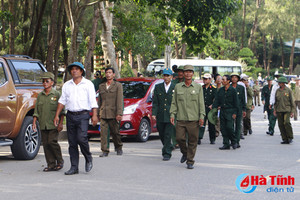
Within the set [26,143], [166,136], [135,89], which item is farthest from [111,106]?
[135,89]

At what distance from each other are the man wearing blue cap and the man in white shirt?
7.77 ft

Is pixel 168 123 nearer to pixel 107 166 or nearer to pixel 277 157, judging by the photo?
pixel 107 166

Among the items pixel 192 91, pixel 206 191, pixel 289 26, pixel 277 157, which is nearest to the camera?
pixel 206 191

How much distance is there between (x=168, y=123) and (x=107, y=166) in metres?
1.77

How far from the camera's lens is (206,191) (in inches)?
295

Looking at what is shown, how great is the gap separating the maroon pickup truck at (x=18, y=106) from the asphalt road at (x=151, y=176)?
0.35 meters

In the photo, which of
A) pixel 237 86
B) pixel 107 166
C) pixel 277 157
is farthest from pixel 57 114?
pixel 237 86

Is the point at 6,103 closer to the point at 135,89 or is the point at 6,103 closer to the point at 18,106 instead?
the point at 18,106

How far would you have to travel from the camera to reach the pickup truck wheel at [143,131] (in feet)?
47.2

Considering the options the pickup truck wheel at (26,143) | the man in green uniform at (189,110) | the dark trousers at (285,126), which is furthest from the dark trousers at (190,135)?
the dark trousers at (285,126)

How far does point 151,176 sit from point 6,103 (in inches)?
126

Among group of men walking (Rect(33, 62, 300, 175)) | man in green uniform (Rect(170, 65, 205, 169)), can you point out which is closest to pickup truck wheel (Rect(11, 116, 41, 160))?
group of men walking (Rect(33, 62, 300, 175))

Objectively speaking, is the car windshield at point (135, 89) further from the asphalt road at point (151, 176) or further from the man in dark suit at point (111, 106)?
the man in dark suit at point (111, 106)

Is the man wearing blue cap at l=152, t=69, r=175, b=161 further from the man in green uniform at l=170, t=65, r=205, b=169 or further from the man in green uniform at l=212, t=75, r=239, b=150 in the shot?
the man in green uniform at l=212, t=75, r=239, b=150
